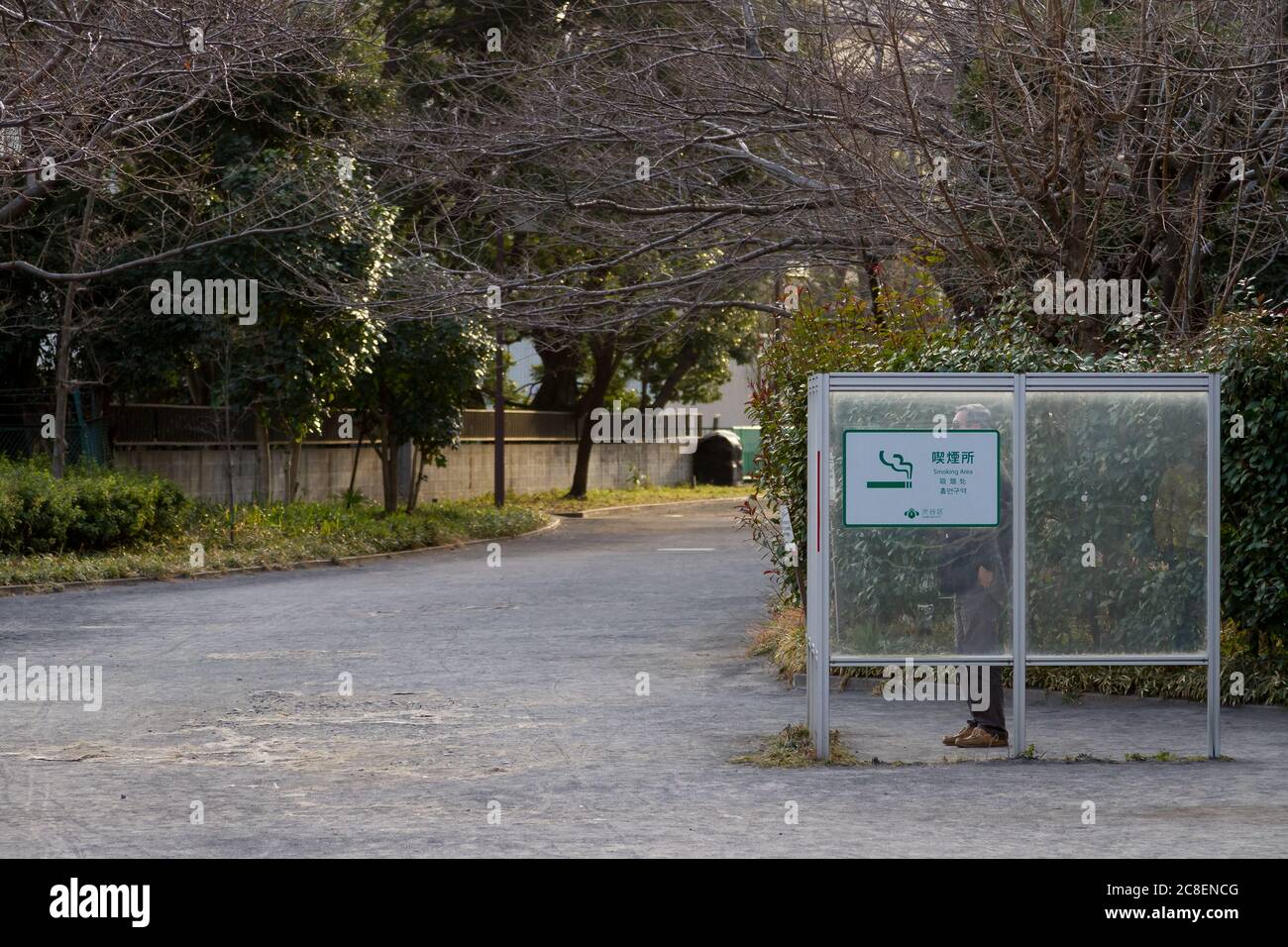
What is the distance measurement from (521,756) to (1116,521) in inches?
145

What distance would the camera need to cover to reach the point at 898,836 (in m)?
7.11

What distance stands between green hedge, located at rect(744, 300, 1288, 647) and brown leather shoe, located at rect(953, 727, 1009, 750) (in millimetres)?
2462

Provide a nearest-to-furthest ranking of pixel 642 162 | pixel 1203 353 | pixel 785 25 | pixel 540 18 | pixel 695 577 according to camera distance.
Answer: pixel 1203 353 → pixel 785 25 → pixel 642 162 → pixel 695 577 → pixel 540 18

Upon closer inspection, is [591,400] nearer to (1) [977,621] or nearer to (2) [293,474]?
(2) [293,474]

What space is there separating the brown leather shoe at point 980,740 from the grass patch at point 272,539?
1312 centimetres

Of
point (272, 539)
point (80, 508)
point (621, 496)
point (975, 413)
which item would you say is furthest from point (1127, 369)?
point (621, 496)

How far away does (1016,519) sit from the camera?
909cm

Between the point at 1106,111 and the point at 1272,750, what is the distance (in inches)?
227

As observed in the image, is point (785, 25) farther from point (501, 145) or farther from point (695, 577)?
point (695, 577)

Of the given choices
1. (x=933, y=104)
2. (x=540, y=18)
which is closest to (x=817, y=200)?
(x=933, y=104)

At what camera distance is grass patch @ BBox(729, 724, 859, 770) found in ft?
29.2

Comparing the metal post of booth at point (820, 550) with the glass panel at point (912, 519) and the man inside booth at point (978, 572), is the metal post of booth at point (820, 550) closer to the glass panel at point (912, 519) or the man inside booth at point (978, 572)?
the glass panel at point (912, 519)

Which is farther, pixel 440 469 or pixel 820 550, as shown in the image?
pixel 440 469

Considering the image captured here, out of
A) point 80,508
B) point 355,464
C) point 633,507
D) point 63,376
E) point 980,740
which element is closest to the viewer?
point 980,740
